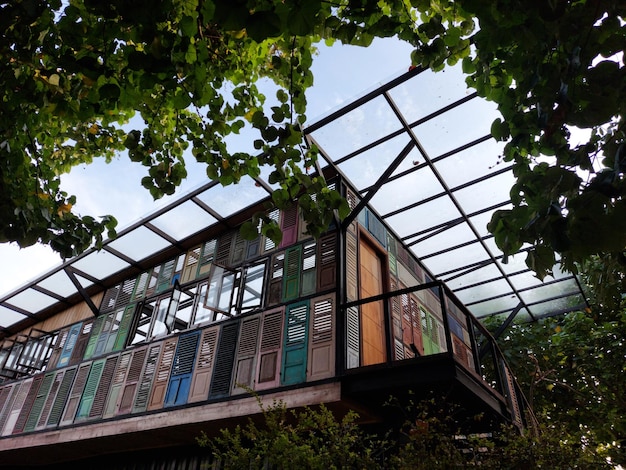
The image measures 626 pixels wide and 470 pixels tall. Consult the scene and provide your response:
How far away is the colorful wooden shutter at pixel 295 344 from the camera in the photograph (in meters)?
6.61

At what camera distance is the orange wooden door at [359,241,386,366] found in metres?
6.95

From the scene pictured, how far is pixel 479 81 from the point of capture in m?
2.56

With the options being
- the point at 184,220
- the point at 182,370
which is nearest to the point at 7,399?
the point at 182,370

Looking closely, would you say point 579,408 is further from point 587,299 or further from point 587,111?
point 587,111

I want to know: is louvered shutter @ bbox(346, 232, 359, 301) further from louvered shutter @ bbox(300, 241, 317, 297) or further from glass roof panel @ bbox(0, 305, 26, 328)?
glass roof panel @ bbox(0, 305, 26, 328)

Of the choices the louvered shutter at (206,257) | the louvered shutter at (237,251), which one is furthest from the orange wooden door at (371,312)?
the louvered shutter at (206,257)

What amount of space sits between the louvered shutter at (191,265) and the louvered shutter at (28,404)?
500 centimetres

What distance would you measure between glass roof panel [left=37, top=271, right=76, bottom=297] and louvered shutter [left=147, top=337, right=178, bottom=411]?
14.7ft

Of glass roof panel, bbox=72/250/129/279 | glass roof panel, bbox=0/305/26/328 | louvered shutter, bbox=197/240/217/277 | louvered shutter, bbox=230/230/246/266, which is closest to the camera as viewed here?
louvered shutter, bbox=230/230/246/266

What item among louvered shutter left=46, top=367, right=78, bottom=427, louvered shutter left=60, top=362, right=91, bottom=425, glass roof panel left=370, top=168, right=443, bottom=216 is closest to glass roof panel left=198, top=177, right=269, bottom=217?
glass roof panel left=370, top=168, right=443, bottom=216

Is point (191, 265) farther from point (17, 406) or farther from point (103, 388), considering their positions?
point (17, 406)

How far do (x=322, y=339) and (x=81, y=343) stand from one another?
770cm

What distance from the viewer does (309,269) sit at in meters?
7.67

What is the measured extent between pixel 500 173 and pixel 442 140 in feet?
4.24
